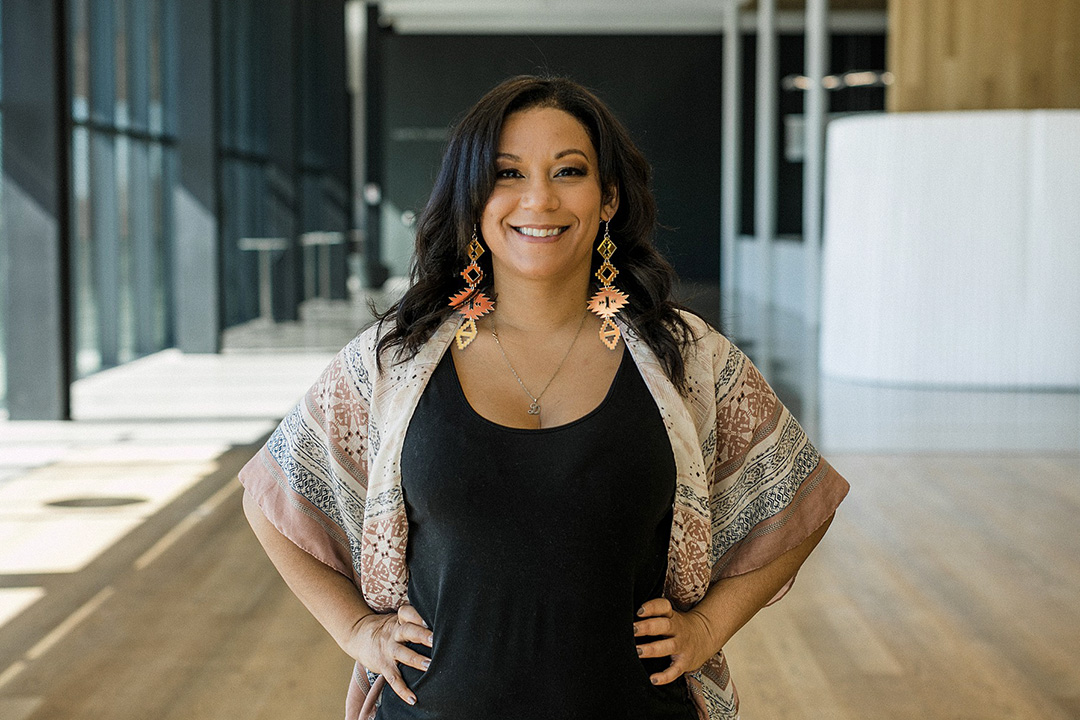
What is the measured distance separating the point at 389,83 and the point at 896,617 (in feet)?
70.0

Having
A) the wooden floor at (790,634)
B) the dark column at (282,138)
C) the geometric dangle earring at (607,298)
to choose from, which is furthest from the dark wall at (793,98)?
the geometric dangle earring at (607,298)

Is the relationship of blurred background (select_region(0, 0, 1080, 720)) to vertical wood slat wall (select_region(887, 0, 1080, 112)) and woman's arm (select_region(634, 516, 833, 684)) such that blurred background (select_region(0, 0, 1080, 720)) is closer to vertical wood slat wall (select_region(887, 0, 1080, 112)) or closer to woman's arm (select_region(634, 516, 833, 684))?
vertical wood slat wall (select_region(887, 0, 1080, 112))

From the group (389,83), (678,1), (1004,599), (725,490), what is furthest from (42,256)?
(389,83)

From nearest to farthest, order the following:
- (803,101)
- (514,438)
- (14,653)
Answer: (514,438) < (14,653) < (803,101)

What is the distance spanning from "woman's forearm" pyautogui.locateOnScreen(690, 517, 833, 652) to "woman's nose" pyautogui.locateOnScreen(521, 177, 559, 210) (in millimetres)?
566

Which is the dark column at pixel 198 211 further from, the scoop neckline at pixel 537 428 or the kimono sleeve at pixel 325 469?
the scoop neckline at pixel 537 428

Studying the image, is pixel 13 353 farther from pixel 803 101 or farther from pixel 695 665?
pixel 803 101

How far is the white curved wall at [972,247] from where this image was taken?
9.16 m

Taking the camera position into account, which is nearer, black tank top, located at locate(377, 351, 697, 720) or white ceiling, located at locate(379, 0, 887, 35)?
black tank top, located at locate(377, 351, 697, 720)

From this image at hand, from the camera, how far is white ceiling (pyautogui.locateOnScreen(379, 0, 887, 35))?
2238cm

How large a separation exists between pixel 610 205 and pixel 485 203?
0.18 metres

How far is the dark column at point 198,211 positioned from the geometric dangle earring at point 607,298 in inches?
406

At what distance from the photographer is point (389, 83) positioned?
24.2 m

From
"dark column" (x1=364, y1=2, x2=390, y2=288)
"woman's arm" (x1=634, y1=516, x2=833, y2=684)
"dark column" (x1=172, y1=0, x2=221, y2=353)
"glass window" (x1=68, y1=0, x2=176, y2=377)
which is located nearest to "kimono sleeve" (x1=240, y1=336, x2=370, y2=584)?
"woman's arm" (x1=634, y1=516, x2=833, y2=684)
